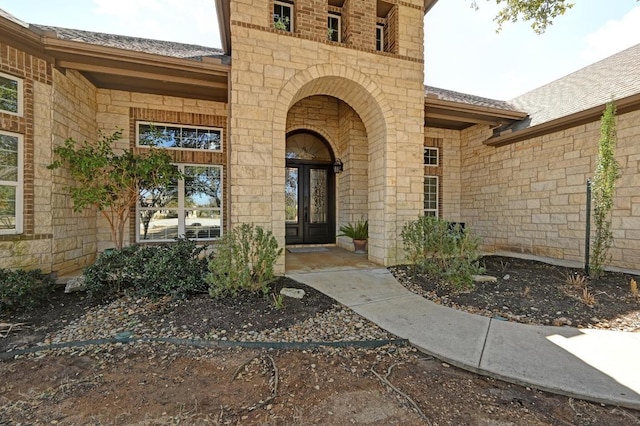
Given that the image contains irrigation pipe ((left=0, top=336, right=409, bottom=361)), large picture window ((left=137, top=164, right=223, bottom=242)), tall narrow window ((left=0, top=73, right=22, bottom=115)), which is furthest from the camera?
large picture window ((left=137, top=164, right=223, bottom=242))

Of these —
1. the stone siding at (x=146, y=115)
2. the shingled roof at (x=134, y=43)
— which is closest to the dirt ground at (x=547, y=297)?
the stone siding at (x=146, y=115)

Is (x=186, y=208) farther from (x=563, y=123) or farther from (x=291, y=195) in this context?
(x=563, y=123)

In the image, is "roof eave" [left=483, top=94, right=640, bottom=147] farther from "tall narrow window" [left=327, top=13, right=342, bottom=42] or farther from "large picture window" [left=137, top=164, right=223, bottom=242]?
"large picture window" [left=137, top=164, right=223, bottom=242]

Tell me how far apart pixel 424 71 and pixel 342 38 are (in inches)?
73.1

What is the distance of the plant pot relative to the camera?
6.84 meters

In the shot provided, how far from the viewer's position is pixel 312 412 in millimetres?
1713

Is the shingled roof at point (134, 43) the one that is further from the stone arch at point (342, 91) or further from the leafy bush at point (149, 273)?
the leafy bush at point (149, 273)

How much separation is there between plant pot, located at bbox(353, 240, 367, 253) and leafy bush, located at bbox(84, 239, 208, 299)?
152 inches

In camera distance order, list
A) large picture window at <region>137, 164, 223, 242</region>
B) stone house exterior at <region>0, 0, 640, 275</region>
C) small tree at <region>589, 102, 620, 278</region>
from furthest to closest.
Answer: large picture window at <region>137, 164, 223, 242</region>, small tree at <region>589, 102, 620, 278</region>, stone house exterior at <region>0, 0, 640, 275</region>

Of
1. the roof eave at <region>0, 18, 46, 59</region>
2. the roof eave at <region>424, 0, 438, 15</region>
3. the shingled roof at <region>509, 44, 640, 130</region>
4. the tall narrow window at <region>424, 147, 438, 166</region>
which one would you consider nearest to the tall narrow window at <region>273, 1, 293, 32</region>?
the roof eave at <region>424, 0, 438, 15</region>

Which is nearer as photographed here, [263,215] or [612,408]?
[612,408]

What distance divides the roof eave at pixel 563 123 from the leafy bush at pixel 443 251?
12.1 ft

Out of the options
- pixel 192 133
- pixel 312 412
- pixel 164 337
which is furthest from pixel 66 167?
pixel 312 412

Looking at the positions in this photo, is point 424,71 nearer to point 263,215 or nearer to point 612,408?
point 263,215
